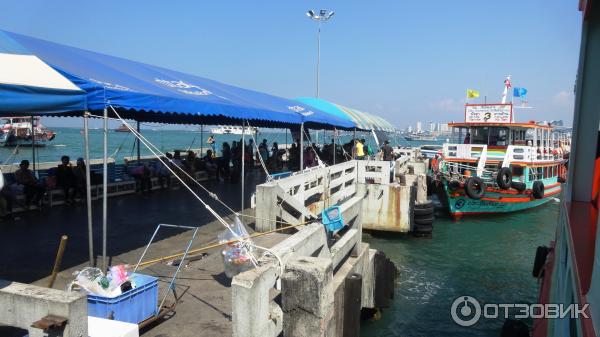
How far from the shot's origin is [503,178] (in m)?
17.2

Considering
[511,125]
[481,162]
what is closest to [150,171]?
[481,162]

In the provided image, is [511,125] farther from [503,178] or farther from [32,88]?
[32,88]

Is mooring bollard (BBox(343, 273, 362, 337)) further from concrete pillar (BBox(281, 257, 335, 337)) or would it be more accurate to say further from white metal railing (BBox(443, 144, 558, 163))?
white metal railing (BBox(443, 144, 558, 163))

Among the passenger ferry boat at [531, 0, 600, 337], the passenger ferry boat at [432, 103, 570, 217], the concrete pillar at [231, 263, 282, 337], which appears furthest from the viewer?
the passenger ferry boat at [432, 103, 570, 217]

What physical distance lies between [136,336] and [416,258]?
9.93 m

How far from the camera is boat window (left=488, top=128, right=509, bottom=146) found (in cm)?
1934

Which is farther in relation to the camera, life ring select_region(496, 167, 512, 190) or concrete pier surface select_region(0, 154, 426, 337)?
life ring select_region(496, 167, 512, 190)

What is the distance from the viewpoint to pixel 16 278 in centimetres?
561

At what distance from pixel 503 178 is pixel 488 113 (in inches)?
133

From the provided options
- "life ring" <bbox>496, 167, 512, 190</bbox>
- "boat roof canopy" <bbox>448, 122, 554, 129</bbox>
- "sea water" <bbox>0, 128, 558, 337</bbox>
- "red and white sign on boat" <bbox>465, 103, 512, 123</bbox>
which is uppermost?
"red and white sign on boat" <bbox>465, 103, 512, 123</bbox>

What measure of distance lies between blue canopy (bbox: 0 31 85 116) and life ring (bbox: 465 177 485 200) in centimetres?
1501

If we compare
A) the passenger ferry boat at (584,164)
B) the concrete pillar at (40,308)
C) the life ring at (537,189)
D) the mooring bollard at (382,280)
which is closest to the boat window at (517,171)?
the life ring at (537,189)

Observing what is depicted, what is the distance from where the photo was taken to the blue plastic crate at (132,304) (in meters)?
3.94

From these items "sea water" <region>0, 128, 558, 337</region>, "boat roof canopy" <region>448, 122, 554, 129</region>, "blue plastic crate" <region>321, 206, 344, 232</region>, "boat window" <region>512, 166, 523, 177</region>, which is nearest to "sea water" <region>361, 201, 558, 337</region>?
"sea water" <region>0, 128, 558, 337</region>
